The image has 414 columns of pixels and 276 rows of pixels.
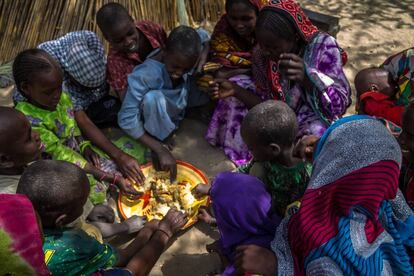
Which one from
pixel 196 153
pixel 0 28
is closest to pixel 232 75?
pixel 196 153

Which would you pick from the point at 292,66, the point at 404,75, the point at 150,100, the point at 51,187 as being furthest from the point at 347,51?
the point at 51,187

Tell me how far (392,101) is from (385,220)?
1.14 m

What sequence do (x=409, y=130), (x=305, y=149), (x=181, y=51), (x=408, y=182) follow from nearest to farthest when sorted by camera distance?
(x=409, y=130), (x=408, y=182), (x=305, y=149), (x=181, y=51)

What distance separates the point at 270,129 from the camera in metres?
1.98

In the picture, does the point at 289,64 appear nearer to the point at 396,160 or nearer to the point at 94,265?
the point at 396,160

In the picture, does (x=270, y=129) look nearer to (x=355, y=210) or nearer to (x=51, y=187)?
(x=355, y=210)

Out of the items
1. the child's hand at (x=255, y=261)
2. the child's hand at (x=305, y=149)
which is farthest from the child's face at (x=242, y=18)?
the child's hand at (x=255, y=261)

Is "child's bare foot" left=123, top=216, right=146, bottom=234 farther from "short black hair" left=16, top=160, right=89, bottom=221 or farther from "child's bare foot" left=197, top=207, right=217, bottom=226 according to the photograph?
"short black hair" left=16, top=160, right=89, bottom=221

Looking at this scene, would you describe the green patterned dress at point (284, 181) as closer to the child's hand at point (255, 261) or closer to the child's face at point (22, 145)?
the child's hand at point (255, 261)

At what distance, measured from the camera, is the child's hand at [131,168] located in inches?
111

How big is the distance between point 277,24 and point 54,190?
1.49m

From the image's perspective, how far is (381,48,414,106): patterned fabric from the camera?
8.43ft

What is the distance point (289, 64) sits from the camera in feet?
8.09

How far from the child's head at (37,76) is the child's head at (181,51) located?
690 millimetres
